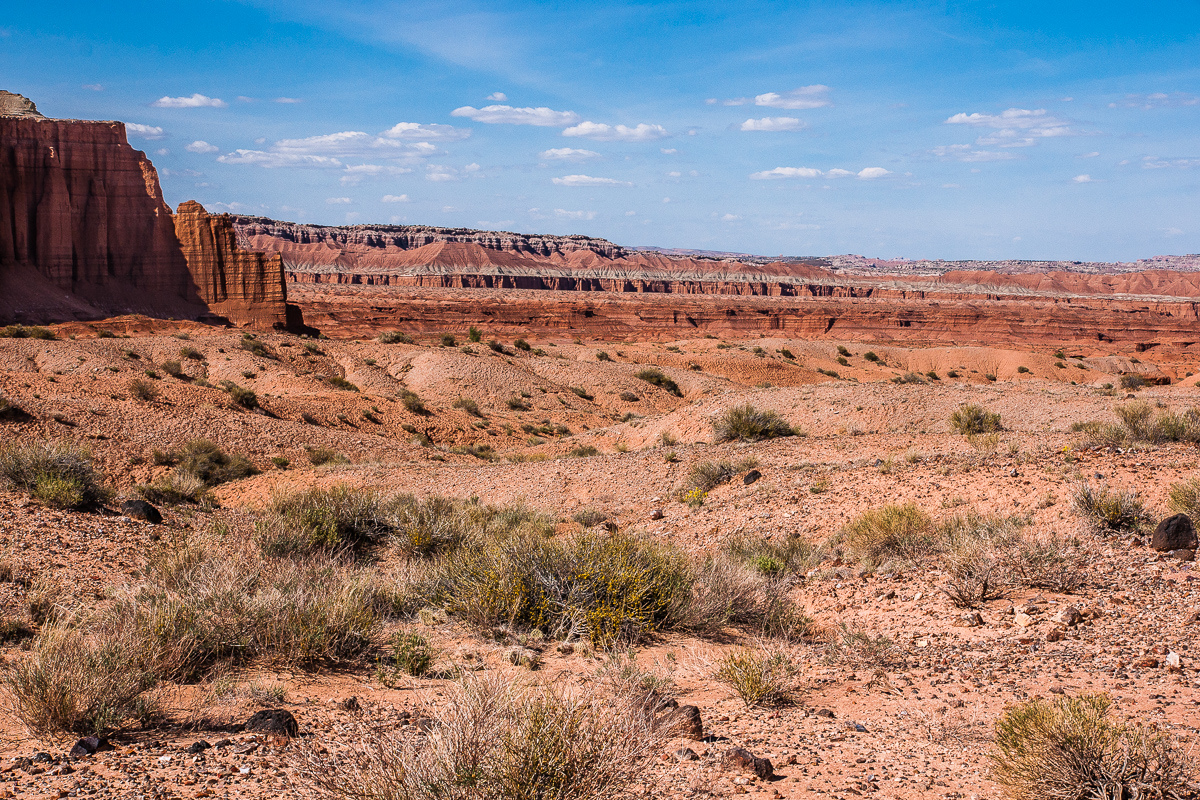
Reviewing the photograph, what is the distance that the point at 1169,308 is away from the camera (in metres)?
95.0

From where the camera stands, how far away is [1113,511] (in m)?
7.82

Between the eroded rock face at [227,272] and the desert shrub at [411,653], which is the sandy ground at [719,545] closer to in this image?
the desert shrub at [411,653]

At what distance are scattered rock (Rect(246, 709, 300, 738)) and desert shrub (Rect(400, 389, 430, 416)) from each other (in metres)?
22.9

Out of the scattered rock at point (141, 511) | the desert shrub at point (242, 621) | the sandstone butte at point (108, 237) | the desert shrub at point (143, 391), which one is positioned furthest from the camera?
the sandstone butte at point (108, 237)

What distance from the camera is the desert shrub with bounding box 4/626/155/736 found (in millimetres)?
3912

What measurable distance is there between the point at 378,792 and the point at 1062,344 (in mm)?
72826

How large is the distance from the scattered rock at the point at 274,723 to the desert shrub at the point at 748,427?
543 inches

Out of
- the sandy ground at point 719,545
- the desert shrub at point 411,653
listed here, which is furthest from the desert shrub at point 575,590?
the desert shrub at point 411,653

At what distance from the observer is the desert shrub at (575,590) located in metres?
6.10

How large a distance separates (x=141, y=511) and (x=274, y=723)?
655cm

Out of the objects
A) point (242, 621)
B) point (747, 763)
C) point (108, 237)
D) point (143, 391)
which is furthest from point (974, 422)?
point (108, 237)

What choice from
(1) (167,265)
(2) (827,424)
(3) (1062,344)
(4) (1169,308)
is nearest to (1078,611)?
(2) (827,424)

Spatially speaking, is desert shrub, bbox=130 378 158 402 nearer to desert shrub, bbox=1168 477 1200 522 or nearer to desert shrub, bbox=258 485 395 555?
desert shrub, bbox=258 485 395 555

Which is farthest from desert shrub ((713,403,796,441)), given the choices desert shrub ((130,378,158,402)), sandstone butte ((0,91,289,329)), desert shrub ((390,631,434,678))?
sandstone butte ((0,91,289,329))
